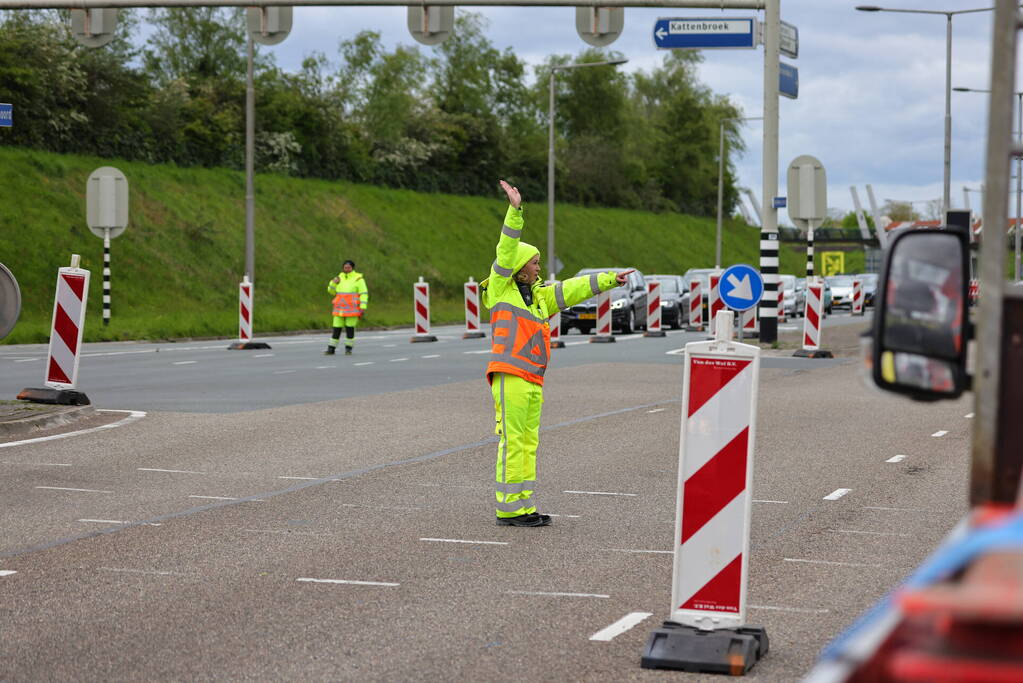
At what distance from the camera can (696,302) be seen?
121 ft

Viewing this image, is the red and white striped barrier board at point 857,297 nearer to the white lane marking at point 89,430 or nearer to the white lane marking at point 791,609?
the white lane marking at point 89,430

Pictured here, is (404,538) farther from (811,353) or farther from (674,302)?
(674,302)

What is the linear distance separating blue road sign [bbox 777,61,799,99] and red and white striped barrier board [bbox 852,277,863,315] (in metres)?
34.0

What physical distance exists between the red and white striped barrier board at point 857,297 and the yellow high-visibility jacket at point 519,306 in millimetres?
51991

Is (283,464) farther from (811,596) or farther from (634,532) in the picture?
(811,596)

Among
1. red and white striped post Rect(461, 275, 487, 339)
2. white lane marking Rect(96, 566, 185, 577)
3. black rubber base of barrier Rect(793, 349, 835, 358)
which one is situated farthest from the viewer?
red and white striped post Rect(461, 275, 487, 339)

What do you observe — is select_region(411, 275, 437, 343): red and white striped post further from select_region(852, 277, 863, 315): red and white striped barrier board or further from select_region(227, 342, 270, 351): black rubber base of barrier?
select_region(852, 277, 863, 315): red and white striped barrier board

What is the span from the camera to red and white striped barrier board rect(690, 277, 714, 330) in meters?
36.4

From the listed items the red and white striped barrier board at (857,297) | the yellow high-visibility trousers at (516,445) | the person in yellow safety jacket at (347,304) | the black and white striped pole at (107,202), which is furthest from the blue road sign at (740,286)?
the red and white striped barrier board at (857,297)

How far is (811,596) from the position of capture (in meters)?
7.13

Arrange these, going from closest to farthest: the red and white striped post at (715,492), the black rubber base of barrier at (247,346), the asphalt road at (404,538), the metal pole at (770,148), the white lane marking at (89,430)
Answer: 1. the red and white striped post at (715,492)
2. the asphalt road at (404,538)
3. the white lane marking at (89,430)
4. the metal pole at (770,148)
5. the black rubber base of barrier at (247,346)

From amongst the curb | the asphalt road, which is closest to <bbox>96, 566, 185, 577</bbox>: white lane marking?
the asphalt road

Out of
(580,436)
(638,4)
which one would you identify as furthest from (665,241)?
(580,436)

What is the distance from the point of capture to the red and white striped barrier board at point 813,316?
2702 cm
